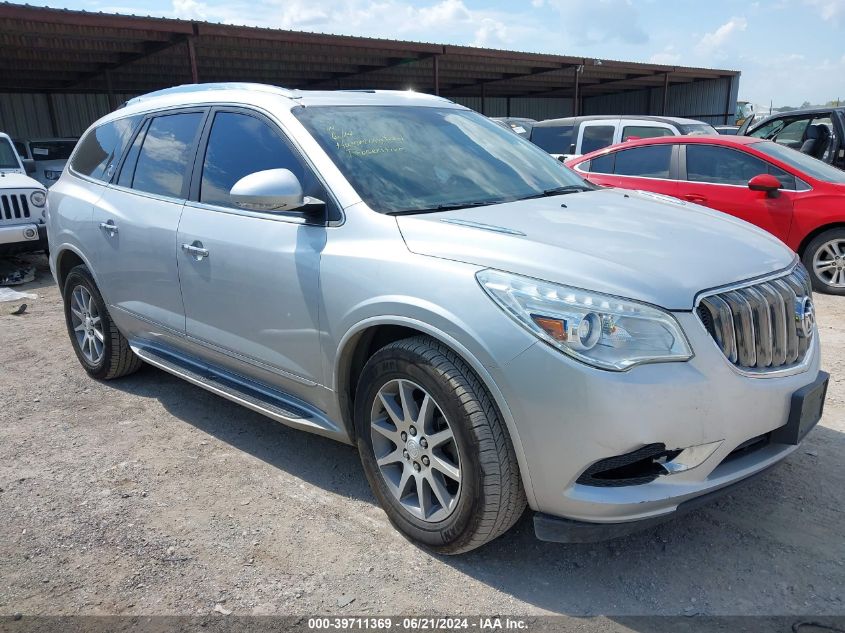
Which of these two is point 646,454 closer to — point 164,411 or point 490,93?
point 164,411

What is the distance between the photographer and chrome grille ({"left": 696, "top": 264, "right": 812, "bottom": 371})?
232 cm

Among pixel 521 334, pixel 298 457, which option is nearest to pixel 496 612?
pixel 521 334

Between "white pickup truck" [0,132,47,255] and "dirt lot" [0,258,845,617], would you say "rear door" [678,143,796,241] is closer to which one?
"dirt lot" [0,258,845,617]

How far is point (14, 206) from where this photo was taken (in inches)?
339

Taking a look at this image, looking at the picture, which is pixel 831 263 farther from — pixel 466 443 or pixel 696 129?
pixel 466 443

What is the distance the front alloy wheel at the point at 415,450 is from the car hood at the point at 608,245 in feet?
1.95

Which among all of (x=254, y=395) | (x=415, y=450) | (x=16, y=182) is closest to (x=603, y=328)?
(x=415, y=450)

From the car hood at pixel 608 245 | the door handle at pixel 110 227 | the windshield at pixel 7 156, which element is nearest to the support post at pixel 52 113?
the windshield at pixel 7 156

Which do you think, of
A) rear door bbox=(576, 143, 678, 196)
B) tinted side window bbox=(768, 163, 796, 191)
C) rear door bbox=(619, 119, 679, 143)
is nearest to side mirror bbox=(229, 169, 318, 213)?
rear door bbox=(576, 143, 678, 196)

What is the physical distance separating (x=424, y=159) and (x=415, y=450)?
1.41 metres

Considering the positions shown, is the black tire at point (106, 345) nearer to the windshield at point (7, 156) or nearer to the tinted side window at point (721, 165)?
the tinted side window at point (721, 165)

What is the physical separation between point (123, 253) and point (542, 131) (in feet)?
30.1

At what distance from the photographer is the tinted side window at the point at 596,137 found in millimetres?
10992

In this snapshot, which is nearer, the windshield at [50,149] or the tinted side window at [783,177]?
the tinted side window at [783,177]
